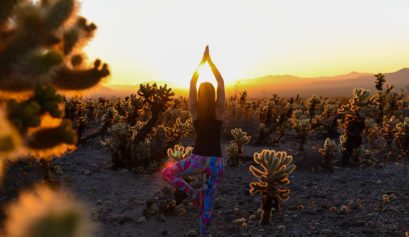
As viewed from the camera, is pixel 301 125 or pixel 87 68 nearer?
pixel 87 68

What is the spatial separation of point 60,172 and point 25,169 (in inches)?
29.7

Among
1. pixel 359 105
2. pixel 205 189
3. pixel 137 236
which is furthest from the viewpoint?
pixel 359 105

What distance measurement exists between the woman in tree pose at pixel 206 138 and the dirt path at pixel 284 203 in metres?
1.25

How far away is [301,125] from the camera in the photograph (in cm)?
1400

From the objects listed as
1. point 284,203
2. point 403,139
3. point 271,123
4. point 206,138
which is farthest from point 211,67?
point 271,123

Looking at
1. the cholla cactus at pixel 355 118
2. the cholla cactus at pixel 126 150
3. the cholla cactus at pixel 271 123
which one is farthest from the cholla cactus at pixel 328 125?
the cholla cactus at pixel 126 150

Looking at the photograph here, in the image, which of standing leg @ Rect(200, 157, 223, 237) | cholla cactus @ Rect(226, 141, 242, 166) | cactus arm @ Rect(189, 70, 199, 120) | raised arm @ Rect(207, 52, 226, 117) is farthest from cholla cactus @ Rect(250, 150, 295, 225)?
cholla cactus @ Rect(226, 141, 242, 166)

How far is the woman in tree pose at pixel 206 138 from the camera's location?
5.43 metres

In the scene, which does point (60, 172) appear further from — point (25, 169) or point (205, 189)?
point (205, 189)

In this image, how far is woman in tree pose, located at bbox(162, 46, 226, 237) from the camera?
543 centimetres

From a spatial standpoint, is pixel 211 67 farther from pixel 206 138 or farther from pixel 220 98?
pixel 206 138

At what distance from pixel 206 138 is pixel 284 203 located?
2966mm

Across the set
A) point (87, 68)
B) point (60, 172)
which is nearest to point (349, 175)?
point (60, 172)

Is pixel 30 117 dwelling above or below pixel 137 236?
above
